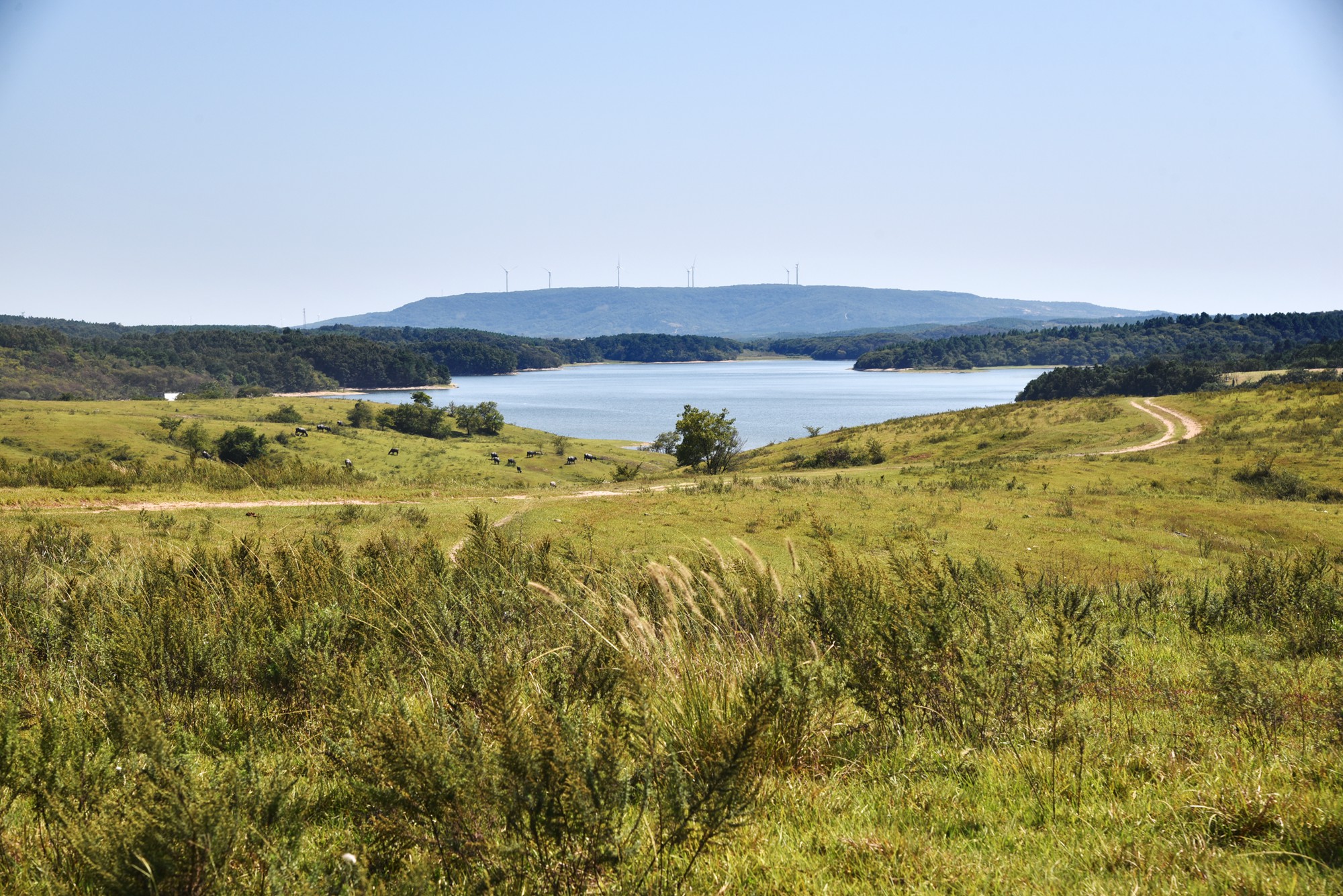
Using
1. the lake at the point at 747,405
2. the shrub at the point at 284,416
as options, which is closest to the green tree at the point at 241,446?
the shrub at the point at 284,416

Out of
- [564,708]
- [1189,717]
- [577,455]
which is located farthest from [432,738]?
[577,455]

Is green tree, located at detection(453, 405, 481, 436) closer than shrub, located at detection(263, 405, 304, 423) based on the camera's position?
No

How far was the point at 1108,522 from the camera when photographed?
69.6ft

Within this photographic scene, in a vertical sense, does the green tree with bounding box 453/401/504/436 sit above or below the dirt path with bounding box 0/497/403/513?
below

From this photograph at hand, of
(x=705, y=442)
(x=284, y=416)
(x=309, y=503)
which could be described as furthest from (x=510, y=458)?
(x=309, y=503)

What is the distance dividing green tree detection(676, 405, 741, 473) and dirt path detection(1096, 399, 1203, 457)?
18.2 meters

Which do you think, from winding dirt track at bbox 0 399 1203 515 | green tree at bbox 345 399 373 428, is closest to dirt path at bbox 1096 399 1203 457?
winding dirt track at bbox 0 399 1203 515

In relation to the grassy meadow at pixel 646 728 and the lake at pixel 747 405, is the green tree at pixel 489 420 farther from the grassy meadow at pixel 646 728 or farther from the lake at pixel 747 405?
the grassy meadow at pixel 646 728

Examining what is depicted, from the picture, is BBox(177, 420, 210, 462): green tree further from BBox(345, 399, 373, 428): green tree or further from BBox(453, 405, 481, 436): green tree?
BBox(453, 405, 481, 436): green tree

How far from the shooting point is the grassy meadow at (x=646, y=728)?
303cm

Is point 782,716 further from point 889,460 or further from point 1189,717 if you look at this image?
point 889,460

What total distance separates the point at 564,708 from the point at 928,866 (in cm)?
158

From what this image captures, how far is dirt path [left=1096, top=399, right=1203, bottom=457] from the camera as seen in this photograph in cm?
3819

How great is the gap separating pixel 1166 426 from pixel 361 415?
89378 mm
